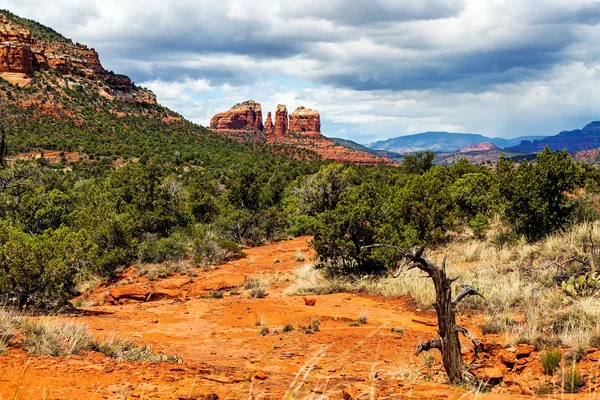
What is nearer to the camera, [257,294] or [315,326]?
[315,326]

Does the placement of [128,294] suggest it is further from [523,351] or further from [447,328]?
[523,351]

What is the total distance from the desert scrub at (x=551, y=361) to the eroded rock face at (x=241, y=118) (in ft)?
536

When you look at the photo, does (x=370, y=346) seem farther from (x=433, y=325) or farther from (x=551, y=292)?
(x=551, y=292)

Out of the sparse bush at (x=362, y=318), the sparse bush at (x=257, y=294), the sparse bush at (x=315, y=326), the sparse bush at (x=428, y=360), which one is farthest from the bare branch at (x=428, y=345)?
the sparse bush at (x=257, y=294)

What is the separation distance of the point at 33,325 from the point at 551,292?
9.07 m

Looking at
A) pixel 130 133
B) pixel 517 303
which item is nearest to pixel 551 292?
pixel 517 303

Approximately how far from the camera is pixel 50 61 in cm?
8050

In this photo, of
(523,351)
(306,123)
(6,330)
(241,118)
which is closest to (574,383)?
(523,351)

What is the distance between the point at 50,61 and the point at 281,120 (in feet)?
322

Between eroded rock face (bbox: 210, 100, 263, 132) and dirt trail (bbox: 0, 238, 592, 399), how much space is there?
155928 millimetres

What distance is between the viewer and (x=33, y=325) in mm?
5984

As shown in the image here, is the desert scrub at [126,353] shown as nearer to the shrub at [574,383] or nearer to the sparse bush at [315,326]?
the sparse bush at [315,326]

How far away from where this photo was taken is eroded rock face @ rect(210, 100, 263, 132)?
16618 cm

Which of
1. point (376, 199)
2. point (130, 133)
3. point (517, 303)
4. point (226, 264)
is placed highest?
point (130, 133)
